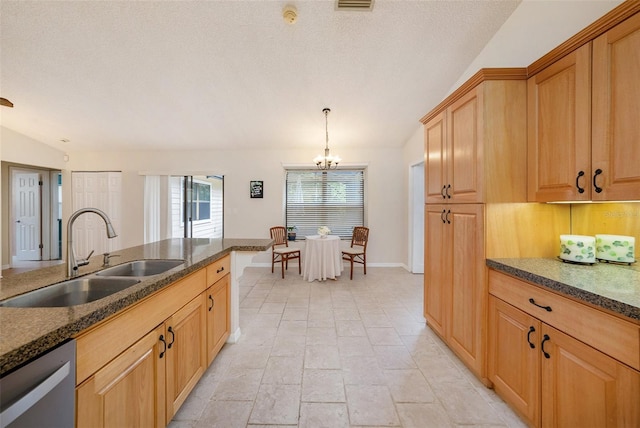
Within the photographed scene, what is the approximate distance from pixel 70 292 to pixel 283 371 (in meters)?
1.42

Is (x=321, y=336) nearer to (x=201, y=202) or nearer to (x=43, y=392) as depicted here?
(x=43, y=392)

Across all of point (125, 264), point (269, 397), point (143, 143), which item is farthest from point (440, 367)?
point (143, 143)

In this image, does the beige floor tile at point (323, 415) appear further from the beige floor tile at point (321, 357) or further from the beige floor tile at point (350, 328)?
the beige floor tile at point (350, 328)

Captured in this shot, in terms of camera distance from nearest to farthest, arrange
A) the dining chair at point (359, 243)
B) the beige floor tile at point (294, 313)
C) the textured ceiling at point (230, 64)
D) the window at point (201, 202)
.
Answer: the textured ceiling at point (230, 64) → the beige floor tile at point (294, 313) → the dining chair at point (359, 243) → the window at point (201, 202)

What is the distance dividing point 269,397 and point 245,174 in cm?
438

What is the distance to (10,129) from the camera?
454 centimetres

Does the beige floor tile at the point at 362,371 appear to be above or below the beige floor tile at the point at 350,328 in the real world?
below

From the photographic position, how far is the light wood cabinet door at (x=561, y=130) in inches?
52.7

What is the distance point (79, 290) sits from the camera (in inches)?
49.5

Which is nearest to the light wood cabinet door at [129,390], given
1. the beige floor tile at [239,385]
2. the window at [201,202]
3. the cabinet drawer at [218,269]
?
the beige floor tile at [239,385]

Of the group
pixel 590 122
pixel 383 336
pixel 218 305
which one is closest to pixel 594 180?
pixel 590 122

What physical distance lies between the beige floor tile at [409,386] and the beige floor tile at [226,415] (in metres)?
0.95

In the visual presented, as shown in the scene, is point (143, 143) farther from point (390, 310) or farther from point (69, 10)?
point (390, 310)

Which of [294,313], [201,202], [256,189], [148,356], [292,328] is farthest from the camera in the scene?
[201,202]
